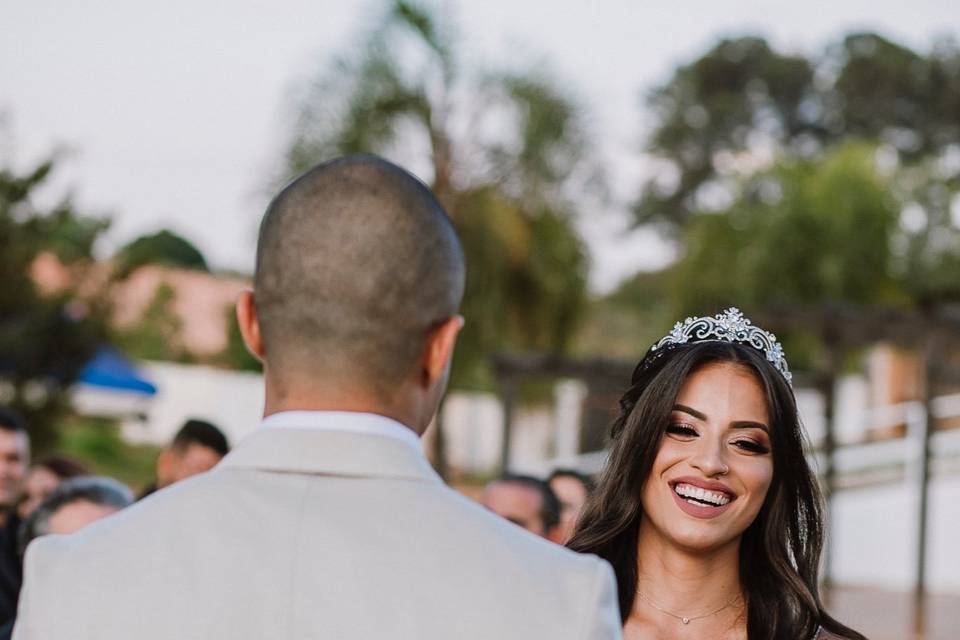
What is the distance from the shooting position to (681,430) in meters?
3.41

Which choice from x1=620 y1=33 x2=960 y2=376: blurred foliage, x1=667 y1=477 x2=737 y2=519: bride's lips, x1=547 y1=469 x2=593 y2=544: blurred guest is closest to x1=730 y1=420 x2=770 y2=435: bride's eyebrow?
x1=667 y1=477 x2=737 y2=519: bride's lips

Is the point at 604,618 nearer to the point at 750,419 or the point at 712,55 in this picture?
the point at 750,419

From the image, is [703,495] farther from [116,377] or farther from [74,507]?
[116,377]

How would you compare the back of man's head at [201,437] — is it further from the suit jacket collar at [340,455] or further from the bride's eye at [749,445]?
the suit jacket collar at [340,455]

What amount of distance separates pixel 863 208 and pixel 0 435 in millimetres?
22580

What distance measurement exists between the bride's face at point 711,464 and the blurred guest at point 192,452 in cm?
299

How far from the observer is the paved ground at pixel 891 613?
13562 mm

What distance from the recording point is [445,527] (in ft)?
5.35

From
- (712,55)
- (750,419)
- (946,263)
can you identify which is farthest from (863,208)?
(750,419)

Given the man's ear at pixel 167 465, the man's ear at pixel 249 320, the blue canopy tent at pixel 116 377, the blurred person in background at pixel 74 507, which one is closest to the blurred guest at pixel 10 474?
the man's ear at pixel 167 465

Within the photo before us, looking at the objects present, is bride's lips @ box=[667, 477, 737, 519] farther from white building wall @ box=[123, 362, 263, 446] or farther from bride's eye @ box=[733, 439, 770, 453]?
white building wall @ box=[123, 362, 263, 446]

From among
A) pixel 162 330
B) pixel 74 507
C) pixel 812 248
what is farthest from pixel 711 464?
pixel 162 330

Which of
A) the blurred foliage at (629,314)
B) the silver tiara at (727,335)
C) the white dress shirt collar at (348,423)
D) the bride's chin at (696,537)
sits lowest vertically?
the bride's chin at (696,537)

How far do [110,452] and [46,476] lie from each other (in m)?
18.1
